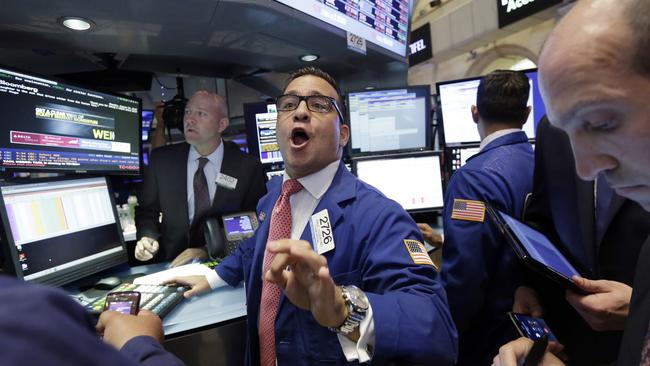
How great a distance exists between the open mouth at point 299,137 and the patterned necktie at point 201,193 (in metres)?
0.91

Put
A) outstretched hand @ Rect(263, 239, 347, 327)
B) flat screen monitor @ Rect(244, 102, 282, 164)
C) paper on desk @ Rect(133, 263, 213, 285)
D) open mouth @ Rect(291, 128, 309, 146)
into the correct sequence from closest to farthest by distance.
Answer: outstretched hand @ Rect(263, 239, 347, 327) < open mouth @ Rect(291, 128, 309, 146) < paper on desk @ Rect(133, 263, 213, 285) < flat screen monitor @ Rect(244, 102, 282, 164)

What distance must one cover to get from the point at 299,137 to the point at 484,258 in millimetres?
850

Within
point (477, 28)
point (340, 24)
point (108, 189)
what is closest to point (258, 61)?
point (340, 24)

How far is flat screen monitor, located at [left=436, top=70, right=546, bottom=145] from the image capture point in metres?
2.34

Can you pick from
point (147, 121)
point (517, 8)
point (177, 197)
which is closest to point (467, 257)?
point (177, 197)

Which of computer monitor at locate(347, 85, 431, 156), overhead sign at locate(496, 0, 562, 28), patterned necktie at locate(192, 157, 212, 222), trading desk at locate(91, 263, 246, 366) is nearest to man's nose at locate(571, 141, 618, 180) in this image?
trading desk at locate(91, 263, 246, 366)

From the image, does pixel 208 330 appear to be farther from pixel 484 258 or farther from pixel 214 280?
pixel 484 258

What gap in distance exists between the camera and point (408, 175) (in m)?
2.35

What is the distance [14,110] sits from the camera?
126 centimetres

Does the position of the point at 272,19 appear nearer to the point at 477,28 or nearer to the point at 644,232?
the point at 644,232

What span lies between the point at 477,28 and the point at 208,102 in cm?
549

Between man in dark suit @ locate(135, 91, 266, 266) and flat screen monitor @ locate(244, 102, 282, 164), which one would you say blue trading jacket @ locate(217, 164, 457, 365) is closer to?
man in dark suit @ locate(135, 91, 266, 266)

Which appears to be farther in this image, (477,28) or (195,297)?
(477,28)

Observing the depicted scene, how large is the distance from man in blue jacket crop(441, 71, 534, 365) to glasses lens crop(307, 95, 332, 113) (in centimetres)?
65
